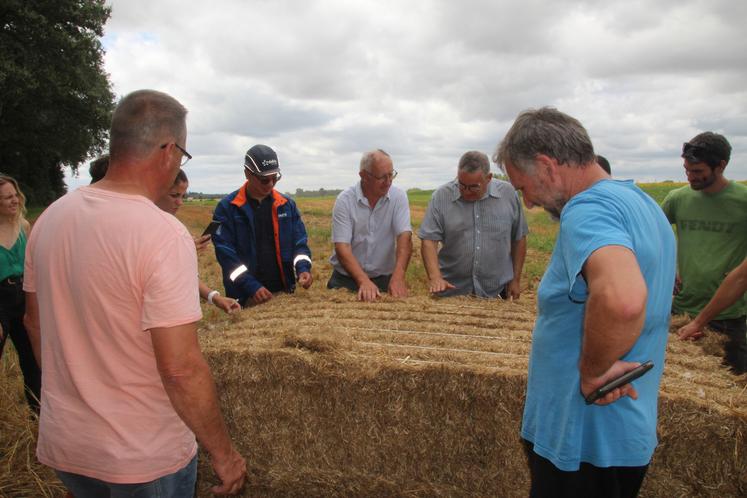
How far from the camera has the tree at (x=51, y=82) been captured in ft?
66.9

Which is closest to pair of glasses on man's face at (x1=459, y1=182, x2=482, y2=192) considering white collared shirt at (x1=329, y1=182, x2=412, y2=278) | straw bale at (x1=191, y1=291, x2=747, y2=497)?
white collared shirt at (x1=329, y1=182, x2=412, y2=278)

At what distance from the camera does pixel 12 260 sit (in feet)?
14.3

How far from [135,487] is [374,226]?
11.7 ft

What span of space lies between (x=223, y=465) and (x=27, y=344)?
3.42 m

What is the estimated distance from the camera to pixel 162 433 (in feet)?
6.25

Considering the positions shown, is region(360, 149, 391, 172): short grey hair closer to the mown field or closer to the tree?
the mown field

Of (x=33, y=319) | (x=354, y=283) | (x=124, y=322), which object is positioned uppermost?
(x=124, y=322)

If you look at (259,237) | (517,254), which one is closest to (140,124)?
(259,237)

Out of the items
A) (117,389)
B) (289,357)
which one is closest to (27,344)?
(289,357)

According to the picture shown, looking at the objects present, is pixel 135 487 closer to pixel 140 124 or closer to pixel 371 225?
pixel 140 124

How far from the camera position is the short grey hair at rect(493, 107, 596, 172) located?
1.92m

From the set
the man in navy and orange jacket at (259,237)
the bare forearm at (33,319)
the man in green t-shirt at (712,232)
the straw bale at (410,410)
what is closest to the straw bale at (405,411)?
the straw bale at (410,410)

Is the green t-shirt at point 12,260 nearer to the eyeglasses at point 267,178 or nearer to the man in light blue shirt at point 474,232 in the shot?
the eyeglasses at point 267,178

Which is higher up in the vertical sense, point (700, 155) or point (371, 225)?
point (700, 155)
